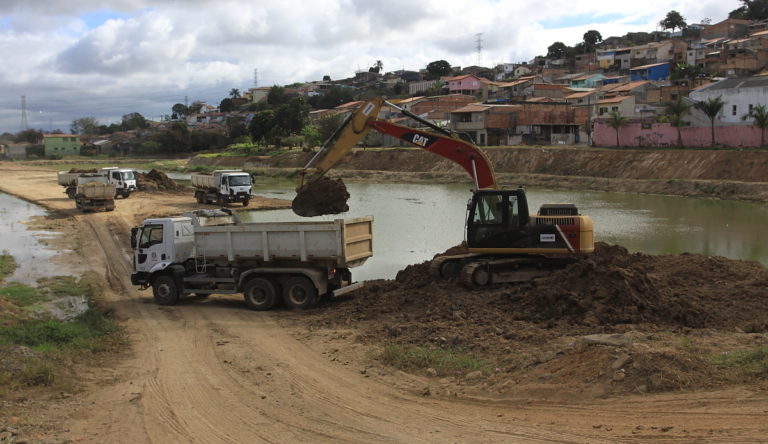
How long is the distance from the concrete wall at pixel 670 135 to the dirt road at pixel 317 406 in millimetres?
50944

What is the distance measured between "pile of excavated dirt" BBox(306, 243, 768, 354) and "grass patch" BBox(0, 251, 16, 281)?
11971 mm

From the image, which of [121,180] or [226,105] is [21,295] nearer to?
[121,180]

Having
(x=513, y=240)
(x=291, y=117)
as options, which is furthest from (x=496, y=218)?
(x=291, y=117)

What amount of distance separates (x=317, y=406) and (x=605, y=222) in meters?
26.5

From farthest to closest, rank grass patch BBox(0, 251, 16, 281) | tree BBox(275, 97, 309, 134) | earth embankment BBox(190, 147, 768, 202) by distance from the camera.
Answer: tree BBox(275, 97, 309, 134) → earth embankment BBox(190, 147, 768, 202) → grass patch BBox(0, 251, 16, 281)

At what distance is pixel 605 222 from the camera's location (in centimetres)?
3272

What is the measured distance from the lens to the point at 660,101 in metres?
79.8

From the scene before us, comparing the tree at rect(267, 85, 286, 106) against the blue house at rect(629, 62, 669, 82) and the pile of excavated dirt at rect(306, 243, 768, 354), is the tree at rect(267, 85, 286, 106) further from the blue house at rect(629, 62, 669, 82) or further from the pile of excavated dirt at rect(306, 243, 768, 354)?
the pile of excavated dirt at rect(306, 243, 768, 354)

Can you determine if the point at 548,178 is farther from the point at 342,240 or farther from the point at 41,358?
the point at 41,358

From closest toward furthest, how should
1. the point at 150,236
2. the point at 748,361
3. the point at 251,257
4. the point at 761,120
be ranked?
the point at 748,361, the point at 251,257, the point at 150,236, the point at 761,120

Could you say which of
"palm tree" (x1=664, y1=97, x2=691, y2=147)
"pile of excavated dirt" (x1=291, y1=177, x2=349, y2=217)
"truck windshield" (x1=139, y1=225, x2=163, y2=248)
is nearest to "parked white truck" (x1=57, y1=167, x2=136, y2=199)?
"pile of excavated dirt" (x1=291, y1=177, x2=349, y2=217)

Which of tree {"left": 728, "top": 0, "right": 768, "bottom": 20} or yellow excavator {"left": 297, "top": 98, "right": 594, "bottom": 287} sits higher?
tree {"left": 728, "top": 0, "right": 768, "bottom": 20}

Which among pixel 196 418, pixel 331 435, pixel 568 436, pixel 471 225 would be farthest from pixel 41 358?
pixel 471 225

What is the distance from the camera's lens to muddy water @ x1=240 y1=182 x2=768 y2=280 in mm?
24391
